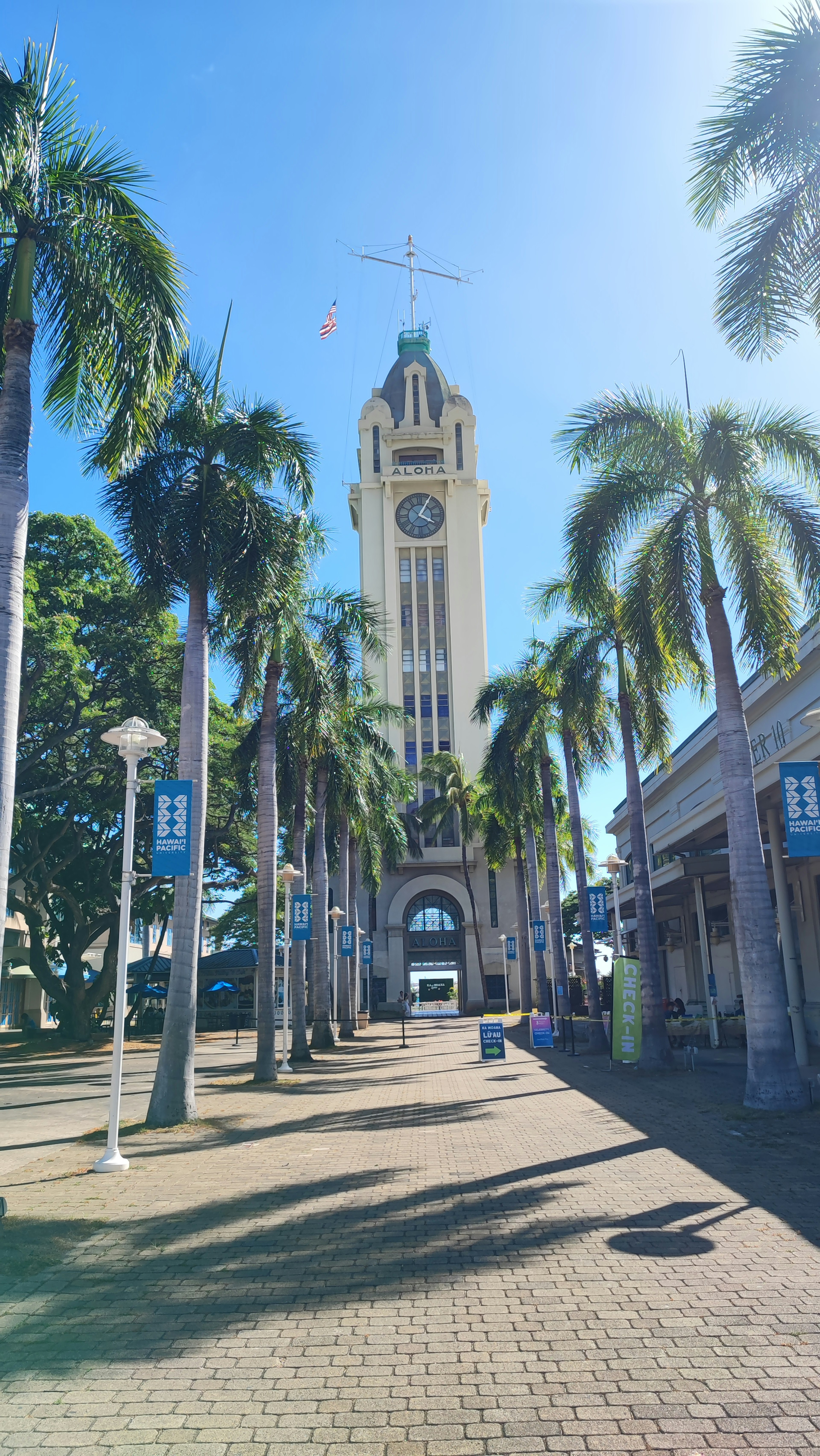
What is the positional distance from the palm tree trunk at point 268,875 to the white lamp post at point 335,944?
8240 millimetres

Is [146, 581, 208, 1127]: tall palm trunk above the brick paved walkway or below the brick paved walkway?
above

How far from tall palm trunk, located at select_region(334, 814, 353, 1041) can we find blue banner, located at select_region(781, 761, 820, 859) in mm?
20210

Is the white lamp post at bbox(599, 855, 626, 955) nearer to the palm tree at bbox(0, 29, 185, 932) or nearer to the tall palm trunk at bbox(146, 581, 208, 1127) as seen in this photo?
the tall palm trunk at bbox(146, 581, 208, 1127)

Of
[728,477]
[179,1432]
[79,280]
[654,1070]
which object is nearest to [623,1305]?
[179,1432]

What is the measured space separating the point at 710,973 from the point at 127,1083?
45.0 feet

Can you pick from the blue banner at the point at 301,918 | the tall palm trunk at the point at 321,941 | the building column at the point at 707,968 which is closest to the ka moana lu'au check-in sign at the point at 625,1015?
the building column at the point at 707,968

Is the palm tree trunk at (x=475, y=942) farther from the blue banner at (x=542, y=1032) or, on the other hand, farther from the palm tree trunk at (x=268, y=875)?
the palm tree trunk at (x=268, y=875)

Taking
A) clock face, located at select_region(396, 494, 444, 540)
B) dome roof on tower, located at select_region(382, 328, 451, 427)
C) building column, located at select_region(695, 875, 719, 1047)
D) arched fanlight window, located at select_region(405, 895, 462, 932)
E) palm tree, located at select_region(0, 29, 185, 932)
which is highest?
dome roof on tower, located at select_region(382, 328, 451, 427)

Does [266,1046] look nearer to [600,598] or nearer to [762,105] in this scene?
[600,598]

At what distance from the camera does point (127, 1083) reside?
20.9 metres

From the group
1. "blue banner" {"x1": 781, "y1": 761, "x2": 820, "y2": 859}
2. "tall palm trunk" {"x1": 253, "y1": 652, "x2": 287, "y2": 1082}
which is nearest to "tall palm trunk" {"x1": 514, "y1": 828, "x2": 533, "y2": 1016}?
"tall palm trunk" {"x1": 253, "y1": 652, "x2": 287, "y2": 1082}

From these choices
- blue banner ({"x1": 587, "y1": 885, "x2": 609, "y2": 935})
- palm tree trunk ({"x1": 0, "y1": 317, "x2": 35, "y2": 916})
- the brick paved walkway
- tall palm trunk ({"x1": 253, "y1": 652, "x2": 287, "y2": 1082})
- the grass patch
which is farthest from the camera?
blue banner ({"x1": 587, "y1": 885, "x2": 609, "y2": 935})

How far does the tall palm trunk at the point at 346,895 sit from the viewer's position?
3372 centimetres

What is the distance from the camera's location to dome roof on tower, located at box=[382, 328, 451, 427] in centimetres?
7506
